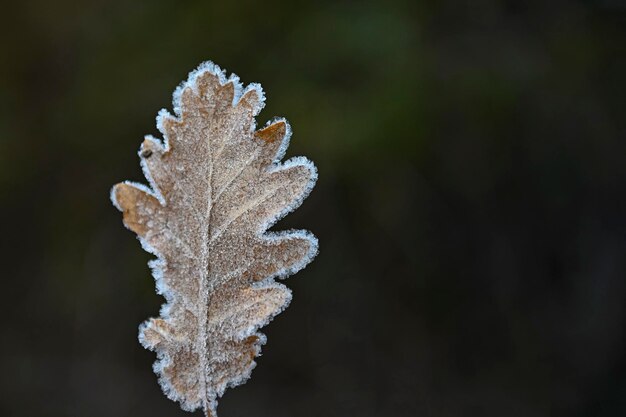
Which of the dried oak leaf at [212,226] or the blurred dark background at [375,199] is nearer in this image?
the dried oak leaf at [212,226]

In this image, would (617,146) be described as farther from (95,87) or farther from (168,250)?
(168,250)

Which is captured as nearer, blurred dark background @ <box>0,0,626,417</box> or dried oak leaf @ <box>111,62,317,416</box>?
dried oak leaf @ <box>111,62,317,416</box>

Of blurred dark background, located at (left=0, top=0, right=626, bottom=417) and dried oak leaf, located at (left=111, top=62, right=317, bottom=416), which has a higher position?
blurred dark background, located at (left=0, top=0, right=626, bottom=417)

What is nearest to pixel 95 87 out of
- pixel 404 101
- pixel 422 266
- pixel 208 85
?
pixel 404 101

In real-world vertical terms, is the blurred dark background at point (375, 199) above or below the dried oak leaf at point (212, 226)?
above
